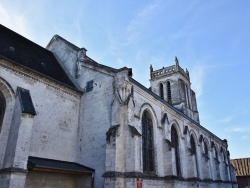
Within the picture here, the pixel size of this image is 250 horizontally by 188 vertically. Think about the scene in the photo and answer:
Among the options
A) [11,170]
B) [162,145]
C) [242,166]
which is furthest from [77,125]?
[242,166]

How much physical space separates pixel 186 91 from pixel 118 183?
71.5 ft

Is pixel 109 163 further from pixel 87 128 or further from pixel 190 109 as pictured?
pixel 190 109

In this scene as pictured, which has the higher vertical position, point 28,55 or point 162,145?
point 28,55

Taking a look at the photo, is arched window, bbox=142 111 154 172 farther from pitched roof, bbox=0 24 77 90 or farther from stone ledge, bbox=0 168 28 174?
stone ledge, bbox=0 168 28 174

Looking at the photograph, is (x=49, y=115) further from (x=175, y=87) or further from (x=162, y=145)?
(x=175, y=87)

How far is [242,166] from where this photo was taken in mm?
34031

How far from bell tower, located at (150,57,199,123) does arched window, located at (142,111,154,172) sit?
1345 centimetres

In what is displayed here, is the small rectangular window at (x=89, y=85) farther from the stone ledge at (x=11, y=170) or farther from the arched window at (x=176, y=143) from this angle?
the arched window at (x=176, y=143)

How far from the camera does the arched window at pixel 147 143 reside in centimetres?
1262

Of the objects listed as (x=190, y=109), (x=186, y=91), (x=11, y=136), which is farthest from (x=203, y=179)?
(x=11, y=136)

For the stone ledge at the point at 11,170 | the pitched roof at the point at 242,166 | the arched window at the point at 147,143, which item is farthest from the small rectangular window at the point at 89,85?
the pitched roof at the point at 242,166

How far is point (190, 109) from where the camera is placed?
2864 cm

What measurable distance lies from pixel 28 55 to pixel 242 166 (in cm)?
3417

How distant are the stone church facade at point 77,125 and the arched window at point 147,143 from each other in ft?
0.18
